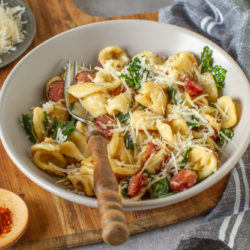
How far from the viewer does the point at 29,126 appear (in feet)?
5.75

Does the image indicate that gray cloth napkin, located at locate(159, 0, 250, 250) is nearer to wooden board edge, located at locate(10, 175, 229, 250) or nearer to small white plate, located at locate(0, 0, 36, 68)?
wooden board edge, located at locate(10, 175, 229, 250)

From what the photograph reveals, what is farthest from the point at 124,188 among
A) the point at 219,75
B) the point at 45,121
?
the point at 219,75

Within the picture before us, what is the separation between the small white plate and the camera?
2.17m

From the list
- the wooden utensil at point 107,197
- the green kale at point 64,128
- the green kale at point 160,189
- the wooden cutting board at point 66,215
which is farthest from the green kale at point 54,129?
the green kale at point 160,189

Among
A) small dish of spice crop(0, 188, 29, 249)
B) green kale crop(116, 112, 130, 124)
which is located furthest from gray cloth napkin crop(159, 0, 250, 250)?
small dish of spice crop(0, 188, 29, 249)

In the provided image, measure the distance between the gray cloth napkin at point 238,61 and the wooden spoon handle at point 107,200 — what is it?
61cm

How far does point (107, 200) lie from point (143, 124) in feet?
1.87

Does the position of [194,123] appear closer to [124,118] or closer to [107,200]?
[124,118]

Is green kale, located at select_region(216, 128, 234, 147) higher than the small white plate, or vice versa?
the small white plate

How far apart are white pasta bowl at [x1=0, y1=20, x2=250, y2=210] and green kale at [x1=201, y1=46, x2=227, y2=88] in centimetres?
2

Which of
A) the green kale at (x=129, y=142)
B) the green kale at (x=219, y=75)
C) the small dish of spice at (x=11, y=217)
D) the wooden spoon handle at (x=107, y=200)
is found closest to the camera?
the wooden spoon handle at (x=107, y=200)

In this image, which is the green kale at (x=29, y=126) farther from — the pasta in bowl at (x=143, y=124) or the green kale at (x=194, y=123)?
the green kale at (x=194, y=123)

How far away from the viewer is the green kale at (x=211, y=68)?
192 cm

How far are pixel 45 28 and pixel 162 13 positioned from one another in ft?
2.38
